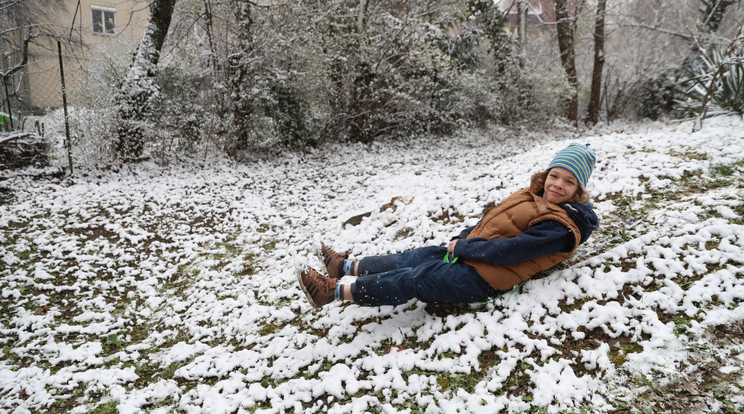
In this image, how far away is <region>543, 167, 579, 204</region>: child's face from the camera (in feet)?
8.59

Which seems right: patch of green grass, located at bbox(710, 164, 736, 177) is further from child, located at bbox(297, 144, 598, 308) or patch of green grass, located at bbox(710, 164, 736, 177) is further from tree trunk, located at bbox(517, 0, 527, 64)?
tree trunk, located at bbox(517, 0, 527, 64)

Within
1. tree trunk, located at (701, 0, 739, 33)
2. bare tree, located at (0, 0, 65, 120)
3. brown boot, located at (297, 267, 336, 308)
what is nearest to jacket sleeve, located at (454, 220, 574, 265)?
brown boot, located at (297, 267, 336, 308)

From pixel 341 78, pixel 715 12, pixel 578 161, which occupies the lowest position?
pixel 578 161

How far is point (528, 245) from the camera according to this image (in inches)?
94.7

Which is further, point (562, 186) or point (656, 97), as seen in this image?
point (656, 97)

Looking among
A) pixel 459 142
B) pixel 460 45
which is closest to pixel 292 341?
pixel 459 142

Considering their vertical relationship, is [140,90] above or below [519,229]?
above

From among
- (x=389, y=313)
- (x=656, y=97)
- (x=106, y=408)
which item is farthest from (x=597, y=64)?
(x=106, y=408)

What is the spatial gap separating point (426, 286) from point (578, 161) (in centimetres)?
146

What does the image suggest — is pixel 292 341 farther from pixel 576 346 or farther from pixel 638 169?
pixel 638 169

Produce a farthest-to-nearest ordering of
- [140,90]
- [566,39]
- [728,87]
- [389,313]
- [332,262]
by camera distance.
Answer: [566,39]
[140,90]
[728,87]
[332,262]
[389,313]

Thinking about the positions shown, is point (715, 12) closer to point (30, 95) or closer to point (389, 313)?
point (389, 313)

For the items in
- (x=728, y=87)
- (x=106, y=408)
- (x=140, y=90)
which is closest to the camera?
(x=106, y=408)

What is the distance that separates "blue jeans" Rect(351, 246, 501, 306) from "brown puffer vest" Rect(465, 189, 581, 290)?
8cm
